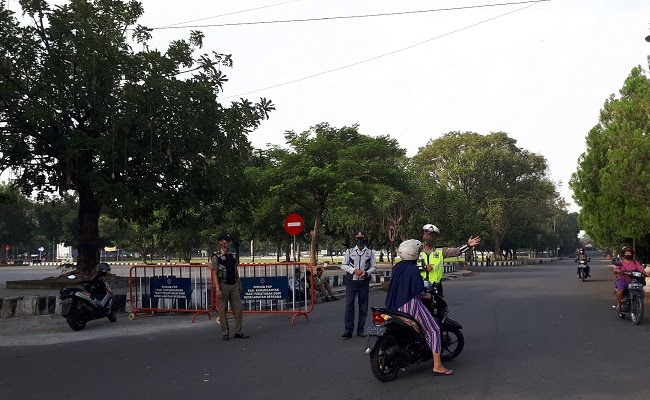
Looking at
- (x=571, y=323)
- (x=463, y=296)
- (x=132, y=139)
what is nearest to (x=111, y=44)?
(x=132, y=139)

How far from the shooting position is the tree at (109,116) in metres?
20.8

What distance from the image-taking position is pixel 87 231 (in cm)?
2422

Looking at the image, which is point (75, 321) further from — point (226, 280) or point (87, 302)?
point (226, 280)

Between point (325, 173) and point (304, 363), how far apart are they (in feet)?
88.9

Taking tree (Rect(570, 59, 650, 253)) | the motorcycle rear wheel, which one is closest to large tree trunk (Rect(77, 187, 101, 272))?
the motorcycle rear wheel

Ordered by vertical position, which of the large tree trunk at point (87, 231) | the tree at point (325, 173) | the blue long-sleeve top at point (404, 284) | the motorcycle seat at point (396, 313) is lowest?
the motorcycle seat at point (396, 313)

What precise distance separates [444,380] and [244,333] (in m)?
5.39

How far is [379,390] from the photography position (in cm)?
690

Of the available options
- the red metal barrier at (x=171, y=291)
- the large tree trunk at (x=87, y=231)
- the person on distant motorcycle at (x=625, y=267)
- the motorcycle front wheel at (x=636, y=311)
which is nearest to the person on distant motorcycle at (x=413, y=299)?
the motorcycle front wheel at (x=636, y=311)

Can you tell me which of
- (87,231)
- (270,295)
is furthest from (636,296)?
(87,231)

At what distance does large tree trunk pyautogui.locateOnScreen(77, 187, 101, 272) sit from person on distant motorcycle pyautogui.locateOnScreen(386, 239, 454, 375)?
1866cm

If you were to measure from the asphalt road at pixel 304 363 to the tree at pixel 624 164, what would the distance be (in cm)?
975

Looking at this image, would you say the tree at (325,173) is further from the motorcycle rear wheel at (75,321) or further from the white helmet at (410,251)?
the white helmet at (410,251)

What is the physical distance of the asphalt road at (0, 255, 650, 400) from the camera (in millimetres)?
6887
